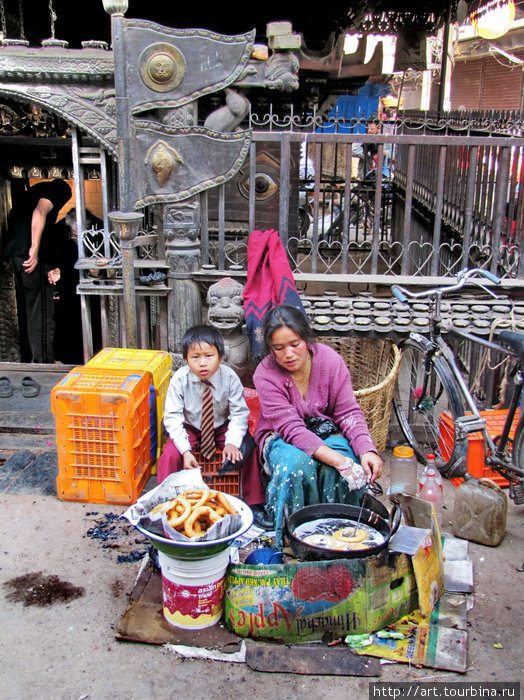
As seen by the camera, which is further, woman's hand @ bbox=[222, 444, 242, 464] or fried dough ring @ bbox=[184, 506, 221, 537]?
woman's hand @ bbox=[222, 444, 242, 464]

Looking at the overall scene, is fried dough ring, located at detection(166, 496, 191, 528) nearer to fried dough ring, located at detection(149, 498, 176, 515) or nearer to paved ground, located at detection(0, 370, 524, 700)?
fried dough ring, located at detection(149, 498, 176, 515)

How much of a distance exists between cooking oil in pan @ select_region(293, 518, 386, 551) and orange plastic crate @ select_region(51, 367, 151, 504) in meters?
1.33

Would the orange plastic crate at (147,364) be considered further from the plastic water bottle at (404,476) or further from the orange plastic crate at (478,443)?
the orange plastic crate at (478,443)

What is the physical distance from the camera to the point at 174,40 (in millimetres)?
4578

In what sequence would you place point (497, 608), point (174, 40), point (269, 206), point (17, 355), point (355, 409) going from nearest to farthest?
point (497, 608) < point (355, 409) < point (174, 40) < point (17, 355) < point (269, 206)

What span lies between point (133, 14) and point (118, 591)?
702 cm

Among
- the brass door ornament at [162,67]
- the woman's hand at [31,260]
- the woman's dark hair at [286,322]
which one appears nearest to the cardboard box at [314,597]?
the woman's dark hair at [286,322]

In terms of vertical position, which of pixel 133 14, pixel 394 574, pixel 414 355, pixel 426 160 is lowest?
pixel 394 574

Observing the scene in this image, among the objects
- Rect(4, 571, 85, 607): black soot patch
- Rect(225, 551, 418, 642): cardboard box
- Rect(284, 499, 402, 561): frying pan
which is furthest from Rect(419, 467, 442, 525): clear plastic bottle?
Rect(4, 571, 85, 607): black soot patch

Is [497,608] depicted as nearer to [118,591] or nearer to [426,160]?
[118,591]

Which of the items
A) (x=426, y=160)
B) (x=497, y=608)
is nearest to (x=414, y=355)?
(x=497, y=608)

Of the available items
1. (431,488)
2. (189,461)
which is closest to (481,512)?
(431,488)

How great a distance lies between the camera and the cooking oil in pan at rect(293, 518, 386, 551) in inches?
118

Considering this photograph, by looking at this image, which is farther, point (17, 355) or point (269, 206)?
point (269, 206)
